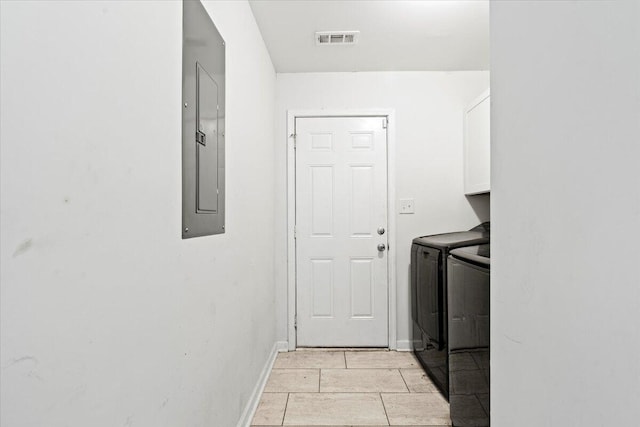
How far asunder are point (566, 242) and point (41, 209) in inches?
34.4

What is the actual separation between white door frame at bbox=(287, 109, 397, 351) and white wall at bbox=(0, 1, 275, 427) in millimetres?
1908

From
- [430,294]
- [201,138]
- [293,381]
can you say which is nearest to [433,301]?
[430,294]

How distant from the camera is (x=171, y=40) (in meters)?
1.26

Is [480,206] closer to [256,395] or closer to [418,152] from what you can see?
[418,152]

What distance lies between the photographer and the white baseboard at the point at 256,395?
2187 mm

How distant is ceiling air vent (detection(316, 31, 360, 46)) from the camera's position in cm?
285

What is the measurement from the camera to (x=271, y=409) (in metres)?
2.43

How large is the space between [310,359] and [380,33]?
8.13ft

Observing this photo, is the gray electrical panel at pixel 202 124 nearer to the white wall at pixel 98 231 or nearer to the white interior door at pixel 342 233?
the white wall at pixel 98 231

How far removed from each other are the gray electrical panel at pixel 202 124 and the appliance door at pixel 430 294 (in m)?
1.57

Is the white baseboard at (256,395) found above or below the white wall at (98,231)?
below

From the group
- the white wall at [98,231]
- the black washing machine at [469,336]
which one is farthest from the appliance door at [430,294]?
the white wall at [98,231]

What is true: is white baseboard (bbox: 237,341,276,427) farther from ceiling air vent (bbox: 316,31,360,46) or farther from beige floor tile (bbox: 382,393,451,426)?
ceiling air vent (bbox: 316,31,360,46)

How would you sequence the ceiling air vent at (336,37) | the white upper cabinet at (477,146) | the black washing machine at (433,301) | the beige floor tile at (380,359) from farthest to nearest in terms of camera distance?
1. the beige floor tile at (380,359)
2. the white upper cabinet at (477,146)
3. the ceiling air vent at (336,37)
4. the black washing machine at (433,301)
